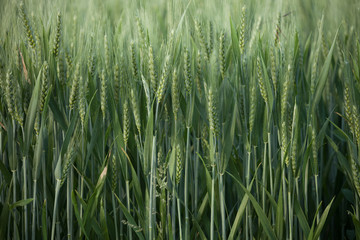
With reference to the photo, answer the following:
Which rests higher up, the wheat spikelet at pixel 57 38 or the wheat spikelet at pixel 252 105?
the wheat spikelet at pixel 57 38

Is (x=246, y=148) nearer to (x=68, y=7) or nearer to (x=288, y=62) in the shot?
(x=288, y=62)

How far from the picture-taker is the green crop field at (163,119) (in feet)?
3.63

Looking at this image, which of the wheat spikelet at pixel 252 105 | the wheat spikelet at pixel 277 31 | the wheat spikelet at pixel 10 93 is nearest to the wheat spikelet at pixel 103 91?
the wheat spikelet at pixel 10 93

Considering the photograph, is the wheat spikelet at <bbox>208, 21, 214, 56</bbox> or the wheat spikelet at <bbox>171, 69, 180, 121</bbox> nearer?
the wheat spikelet at <bbox>171, 69, 180, 121</bbox>

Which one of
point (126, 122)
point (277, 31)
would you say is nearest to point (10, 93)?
point (126, 122)

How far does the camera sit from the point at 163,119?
124 centimetres

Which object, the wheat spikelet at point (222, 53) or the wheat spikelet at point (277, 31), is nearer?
the wheat spikelet at point (222, 53)

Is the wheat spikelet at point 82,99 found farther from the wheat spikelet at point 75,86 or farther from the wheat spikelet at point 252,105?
the wheat spikelet at point 252,105

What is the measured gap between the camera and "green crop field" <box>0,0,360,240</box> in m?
1.11

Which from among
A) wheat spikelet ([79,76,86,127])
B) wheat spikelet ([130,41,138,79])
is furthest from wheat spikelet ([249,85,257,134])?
wheat spikelet ([79,76,86,127])

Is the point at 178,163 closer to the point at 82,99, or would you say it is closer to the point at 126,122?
the point at 126,122

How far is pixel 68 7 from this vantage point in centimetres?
128

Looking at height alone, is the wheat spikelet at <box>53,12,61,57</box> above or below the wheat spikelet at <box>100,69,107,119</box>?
above

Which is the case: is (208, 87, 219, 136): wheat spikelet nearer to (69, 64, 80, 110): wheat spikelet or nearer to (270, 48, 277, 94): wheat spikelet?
(270, 48, 277, 94): wheat spikelet
